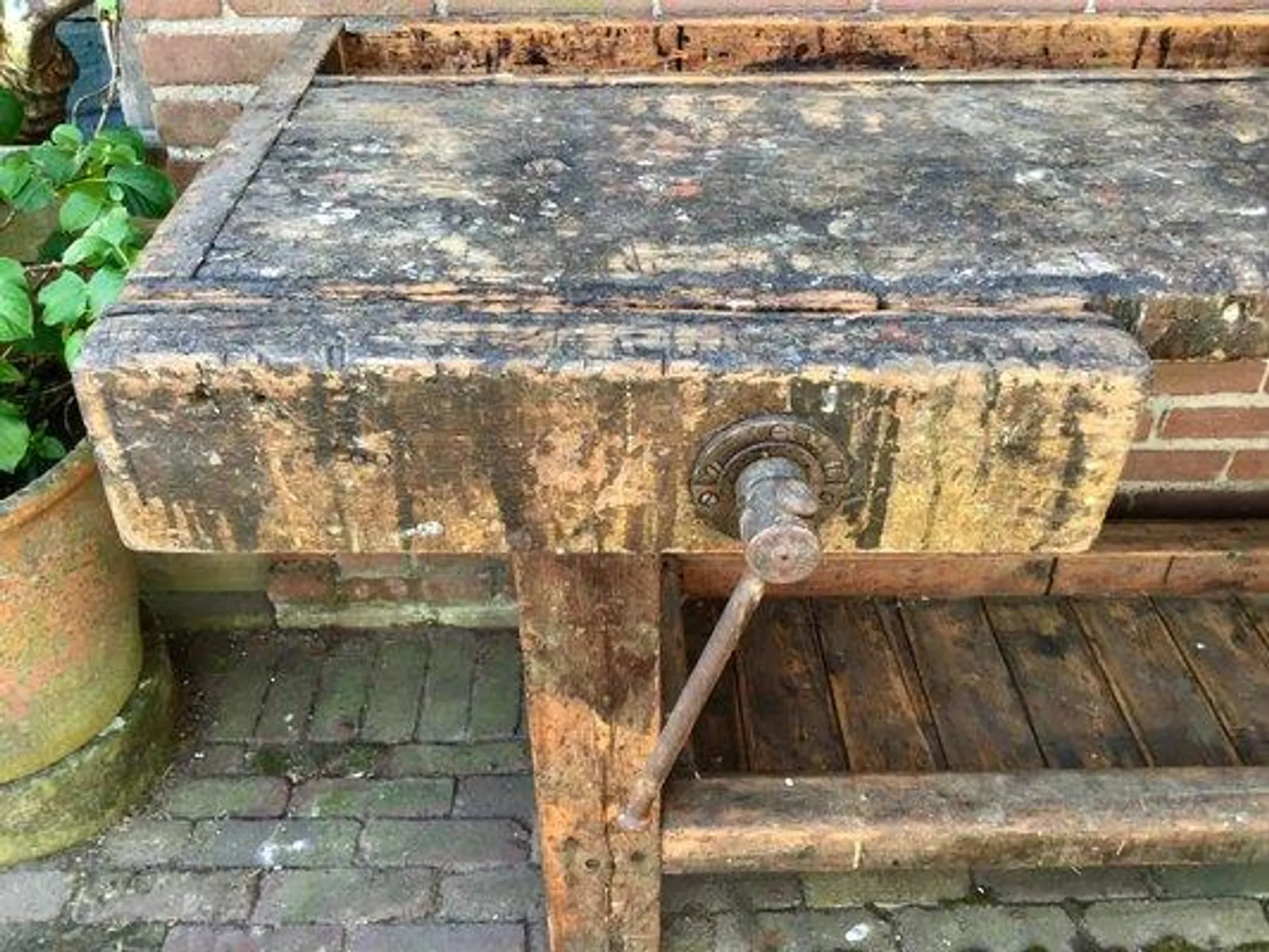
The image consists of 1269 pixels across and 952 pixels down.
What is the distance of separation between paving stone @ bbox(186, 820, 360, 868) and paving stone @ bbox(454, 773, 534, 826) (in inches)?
6.9

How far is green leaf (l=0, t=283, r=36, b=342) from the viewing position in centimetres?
156

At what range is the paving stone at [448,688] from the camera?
2189 millimetres

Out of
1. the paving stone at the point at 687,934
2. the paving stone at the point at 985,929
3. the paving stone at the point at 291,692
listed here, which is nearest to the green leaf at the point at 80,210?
the paving stone at the point at 291,692

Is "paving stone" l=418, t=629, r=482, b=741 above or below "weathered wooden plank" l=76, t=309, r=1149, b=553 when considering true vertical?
below

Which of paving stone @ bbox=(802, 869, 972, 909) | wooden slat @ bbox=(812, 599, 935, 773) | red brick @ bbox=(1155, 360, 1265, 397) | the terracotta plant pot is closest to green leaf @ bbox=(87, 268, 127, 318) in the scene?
the terracotta plant pot

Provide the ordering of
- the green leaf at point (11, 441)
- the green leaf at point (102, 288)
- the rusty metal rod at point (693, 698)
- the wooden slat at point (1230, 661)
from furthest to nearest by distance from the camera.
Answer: the wooden slat at point (1230, 661) < the green leaf at point (11, 441) < the green leaf at point (102, 288) < the rusty metal rod at point (693, 698)

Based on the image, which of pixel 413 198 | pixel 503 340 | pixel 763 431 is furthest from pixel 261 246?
pixel 763 431

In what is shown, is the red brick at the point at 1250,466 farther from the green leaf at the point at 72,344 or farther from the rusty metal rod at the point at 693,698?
the green leaf at the point at 72,344

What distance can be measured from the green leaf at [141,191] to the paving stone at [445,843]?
3.26 ft

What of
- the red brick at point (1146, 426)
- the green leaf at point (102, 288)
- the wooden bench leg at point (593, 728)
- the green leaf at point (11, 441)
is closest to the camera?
the wooden bench leg at point (593, 728)

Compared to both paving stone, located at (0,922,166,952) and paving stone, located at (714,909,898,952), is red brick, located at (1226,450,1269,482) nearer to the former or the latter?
paving stone, located at (714,909,898,952)

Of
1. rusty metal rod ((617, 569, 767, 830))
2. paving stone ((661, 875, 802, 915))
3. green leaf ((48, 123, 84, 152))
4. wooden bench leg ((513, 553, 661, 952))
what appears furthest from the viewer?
paving stone ((661, 875, 802, 915))

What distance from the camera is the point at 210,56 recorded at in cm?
184

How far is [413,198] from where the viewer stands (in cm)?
127
